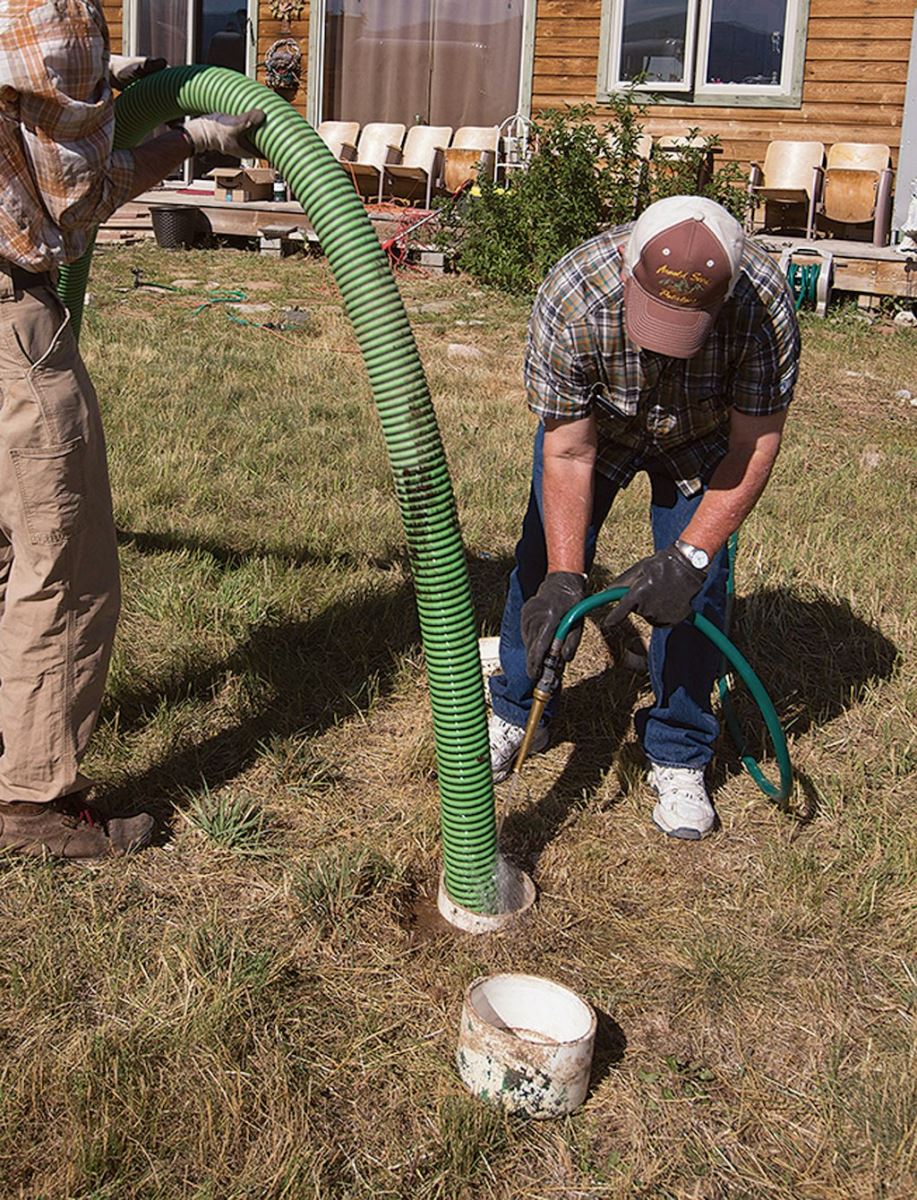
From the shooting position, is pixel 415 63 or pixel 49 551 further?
pixel 415 63

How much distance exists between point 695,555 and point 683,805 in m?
0.71

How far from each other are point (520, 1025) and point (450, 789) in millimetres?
497

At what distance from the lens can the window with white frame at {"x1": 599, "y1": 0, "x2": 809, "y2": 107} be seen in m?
11.5

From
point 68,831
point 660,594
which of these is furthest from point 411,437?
point 68,831

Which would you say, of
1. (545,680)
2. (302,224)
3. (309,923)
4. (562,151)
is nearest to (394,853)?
(309,923)

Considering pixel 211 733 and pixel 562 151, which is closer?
pixel 211 733

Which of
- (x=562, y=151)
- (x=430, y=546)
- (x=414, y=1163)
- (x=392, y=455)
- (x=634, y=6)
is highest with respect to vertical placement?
(x=634, y=6)

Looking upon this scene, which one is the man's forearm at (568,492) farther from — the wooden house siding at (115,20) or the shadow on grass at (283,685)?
the wooden house siding at (115,20)

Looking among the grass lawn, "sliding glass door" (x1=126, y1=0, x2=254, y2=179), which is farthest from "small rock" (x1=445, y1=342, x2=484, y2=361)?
"sliding glass door" (x1=126, y1=0, x2=254, y2=179)

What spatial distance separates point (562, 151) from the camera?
10297 mm

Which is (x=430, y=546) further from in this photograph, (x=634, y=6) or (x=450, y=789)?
(x=634, y=6)

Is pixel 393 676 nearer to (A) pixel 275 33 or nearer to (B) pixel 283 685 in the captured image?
(B) pixel 283 685

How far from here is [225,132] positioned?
2.62 m

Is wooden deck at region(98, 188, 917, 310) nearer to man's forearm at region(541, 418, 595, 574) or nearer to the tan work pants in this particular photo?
man's forearm at region(541, 418, 595, 574)
